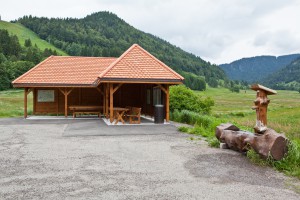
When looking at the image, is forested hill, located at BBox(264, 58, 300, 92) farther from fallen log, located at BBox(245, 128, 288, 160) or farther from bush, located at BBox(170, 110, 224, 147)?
fallen log, located at BBox(245, 128, 288, 160)

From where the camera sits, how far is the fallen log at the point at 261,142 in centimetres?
717

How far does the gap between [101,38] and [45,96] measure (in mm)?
97364

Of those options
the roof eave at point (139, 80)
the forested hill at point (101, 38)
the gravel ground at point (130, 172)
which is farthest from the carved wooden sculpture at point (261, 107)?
the forested hill at point (101, 38)

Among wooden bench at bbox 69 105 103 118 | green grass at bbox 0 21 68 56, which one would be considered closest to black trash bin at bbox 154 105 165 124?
wooden bench at bbox 69 105 103 118

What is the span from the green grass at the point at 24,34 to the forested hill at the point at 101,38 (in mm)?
1965

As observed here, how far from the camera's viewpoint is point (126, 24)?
140500mm

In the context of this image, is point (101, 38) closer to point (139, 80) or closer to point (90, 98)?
point (90, 98)

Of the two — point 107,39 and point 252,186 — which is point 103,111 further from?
point 107,39

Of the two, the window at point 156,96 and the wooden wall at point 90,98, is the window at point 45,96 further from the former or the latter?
the window at point 156,96

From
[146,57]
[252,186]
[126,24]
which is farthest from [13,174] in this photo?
[126,24]

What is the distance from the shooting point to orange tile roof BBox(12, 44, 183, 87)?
1600 cm

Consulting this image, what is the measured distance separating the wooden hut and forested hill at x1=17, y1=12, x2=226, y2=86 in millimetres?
71732

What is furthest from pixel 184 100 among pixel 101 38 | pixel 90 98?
pixel 101 38

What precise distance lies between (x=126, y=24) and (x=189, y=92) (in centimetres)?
12467
